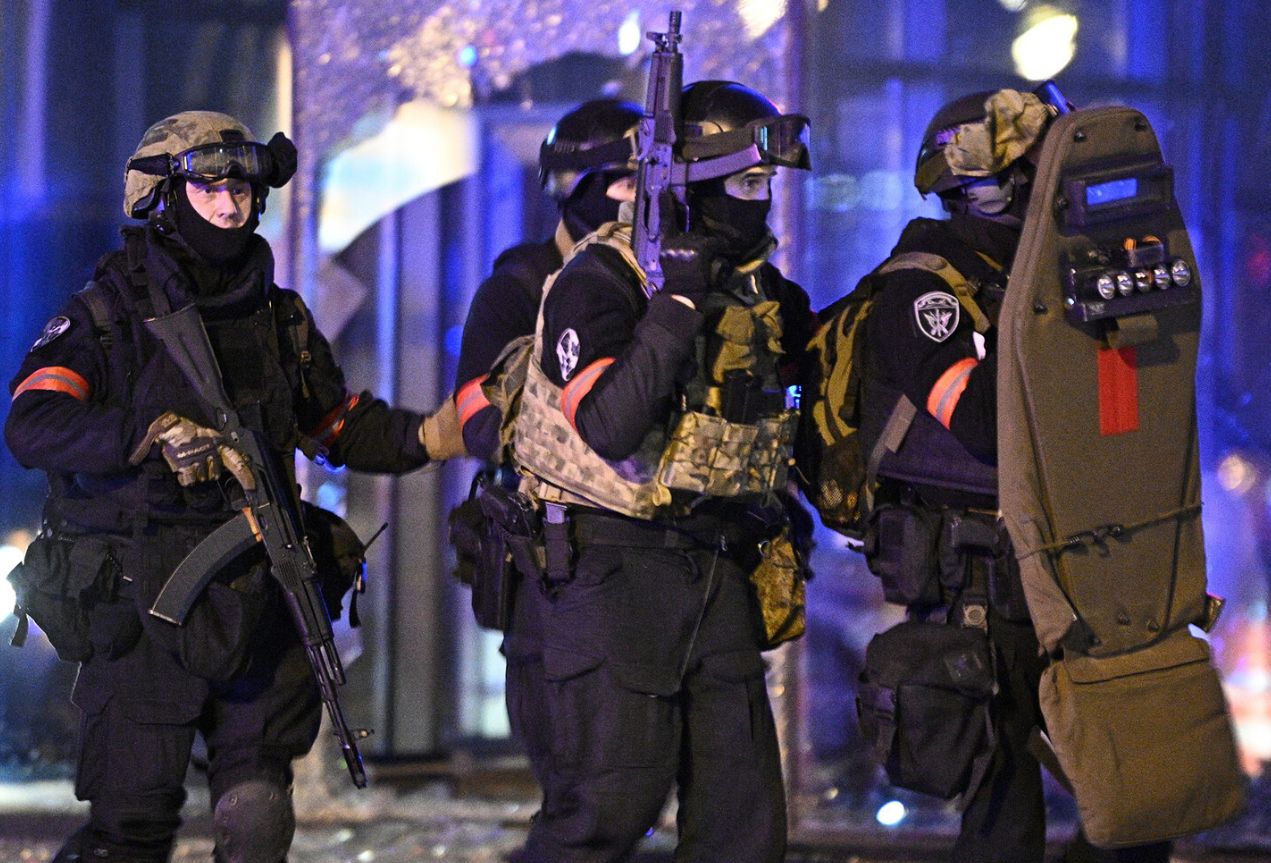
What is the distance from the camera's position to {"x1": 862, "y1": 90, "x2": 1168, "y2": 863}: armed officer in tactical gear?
10.2 feet

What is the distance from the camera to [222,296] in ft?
11.3

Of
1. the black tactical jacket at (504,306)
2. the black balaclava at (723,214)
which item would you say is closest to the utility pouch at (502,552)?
the black tactical jacket at (504,306)

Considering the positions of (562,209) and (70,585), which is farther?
(562,209)

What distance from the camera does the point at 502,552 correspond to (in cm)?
347

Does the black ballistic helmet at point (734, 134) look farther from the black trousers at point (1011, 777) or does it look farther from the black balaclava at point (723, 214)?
the black trousers at point (1011, 777)

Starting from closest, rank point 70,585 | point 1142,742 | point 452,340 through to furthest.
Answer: point 1142,742 → point 70,585 → point 452,340

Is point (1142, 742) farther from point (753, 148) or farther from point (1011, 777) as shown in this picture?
point (753, 148)

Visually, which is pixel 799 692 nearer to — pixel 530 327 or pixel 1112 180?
pixel 530 327

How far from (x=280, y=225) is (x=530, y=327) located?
4.29 feet

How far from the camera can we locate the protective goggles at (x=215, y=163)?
11.1ft

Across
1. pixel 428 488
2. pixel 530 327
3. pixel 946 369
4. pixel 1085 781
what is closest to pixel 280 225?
pixel 428 488

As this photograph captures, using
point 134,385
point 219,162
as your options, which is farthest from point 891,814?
point 219,162

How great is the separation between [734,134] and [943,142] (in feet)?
1.40

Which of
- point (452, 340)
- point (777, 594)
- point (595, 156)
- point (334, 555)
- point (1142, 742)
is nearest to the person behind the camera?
point (1142, 742)
